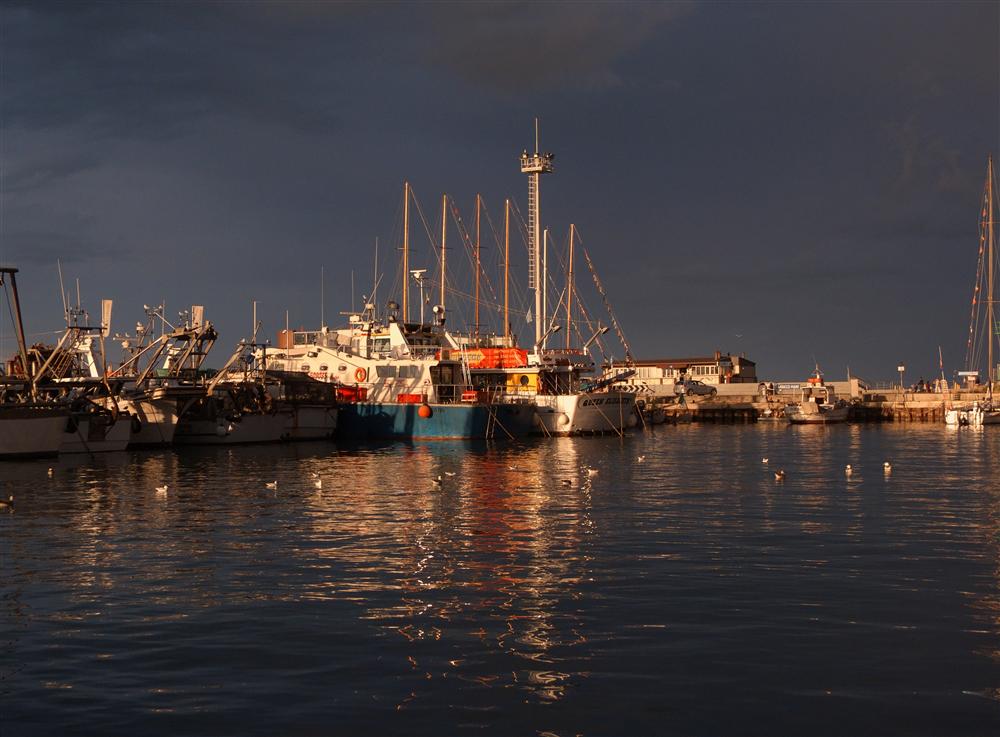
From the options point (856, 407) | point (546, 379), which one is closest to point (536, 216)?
point (546, 379)

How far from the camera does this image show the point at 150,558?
79.5 feet

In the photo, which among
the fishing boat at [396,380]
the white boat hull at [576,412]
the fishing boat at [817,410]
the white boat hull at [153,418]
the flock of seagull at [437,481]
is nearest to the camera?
the flock of seagull at [437,481]

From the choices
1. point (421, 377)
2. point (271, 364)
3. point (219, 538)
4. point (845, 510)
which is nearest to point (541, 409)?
point (421, 377)

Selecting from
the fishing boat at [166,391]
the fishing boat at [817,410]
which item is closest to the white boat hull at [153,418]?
the fishing boat at [166,391]

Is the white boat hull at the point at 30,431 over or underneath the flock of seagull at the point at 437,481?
over

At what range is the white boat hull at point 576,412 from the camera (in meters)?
86.6

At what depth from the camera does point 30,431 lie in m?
56.5

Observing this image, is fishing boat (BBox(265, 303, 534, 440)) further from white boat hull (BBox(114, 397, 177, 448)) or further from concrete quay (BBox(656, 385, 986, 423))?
concrete quay (BBox(656, 385, 986, 423))

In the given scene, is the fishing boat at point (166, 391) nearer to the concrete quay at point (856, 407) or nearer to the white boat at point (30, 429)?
the white boat at point (30, 429)

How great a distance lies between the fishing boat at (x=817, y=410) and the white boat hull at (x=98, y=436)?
84.4m

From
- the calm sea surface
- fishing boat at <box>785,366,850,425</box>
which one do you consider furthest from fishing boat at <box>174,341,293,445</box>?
fishing boat at <box>785,366,850,425</box>

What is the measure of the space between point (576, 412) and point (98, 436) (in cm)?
3923

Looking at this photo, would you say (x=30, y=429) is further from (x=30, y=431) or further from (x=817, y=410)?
(x=817, y=410)

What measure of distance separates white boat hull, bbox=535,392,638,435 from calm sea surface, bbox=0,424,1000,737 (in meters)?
47.6
